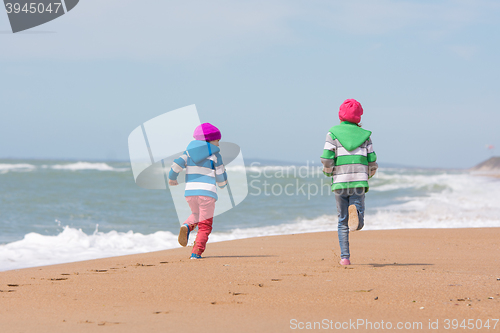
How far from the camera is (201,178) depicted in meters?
5.19

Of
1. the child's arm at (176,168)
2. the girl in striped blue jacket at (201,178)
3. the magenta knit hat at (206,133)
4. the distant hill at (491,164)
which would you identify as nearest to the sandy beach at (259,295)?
the girl in striped blue jacket at (201,178)

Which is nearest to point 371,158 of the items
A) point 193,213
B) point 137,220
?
point 193,213

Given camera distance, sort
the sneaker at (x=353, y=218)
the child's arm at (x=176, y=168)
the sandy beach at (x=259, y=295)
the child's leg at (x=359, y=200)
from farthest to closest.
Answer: the child's arm at (x=176, y=168)
the child's leg at (x=359, y=200)
the sneaker at (x=353, y=218)
the sandy beach at (x=259, y=295)

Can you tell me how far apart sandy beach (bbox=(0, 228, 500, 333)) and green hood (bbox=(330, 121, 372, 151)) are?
3.91 ft

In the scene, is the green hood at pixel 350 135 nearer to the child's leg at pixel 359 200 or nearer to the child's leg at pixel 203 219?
the child's leg at pixel 359 200

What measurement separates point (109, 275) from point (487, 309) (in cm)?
305

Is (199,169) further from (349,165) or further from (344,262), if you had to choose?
(344,262)

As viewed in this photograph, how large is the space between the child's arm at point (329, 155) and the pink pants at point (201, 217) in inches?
58.5

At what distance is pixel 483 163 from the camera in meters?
81.4

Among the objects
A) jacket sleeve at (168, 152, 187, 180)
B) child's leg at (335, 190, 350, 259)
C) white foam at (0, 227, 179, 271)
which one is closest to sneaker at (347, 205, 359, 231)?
child's leg at (335, 190, 350, 259)

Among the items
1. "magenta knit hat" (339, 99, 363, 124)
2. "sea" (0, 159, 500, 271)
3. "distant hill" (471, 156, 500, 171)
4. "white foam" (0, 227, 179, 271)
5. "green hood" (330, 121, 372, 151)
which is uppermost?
"magenta knit hat" (339, 99, 363, 124)

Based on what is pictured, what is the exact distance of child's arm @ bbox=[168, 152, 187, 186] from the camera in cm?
516

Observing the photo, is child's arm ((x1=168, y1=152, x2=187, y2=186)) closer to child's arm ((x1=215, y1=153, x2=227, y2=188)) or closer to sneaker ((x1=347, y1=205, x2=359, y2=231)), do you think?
child's arm ((x1=215, y1=153, x2=227, y2=188))

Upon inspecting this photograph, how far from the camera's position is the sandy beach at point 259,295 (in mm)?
2506
